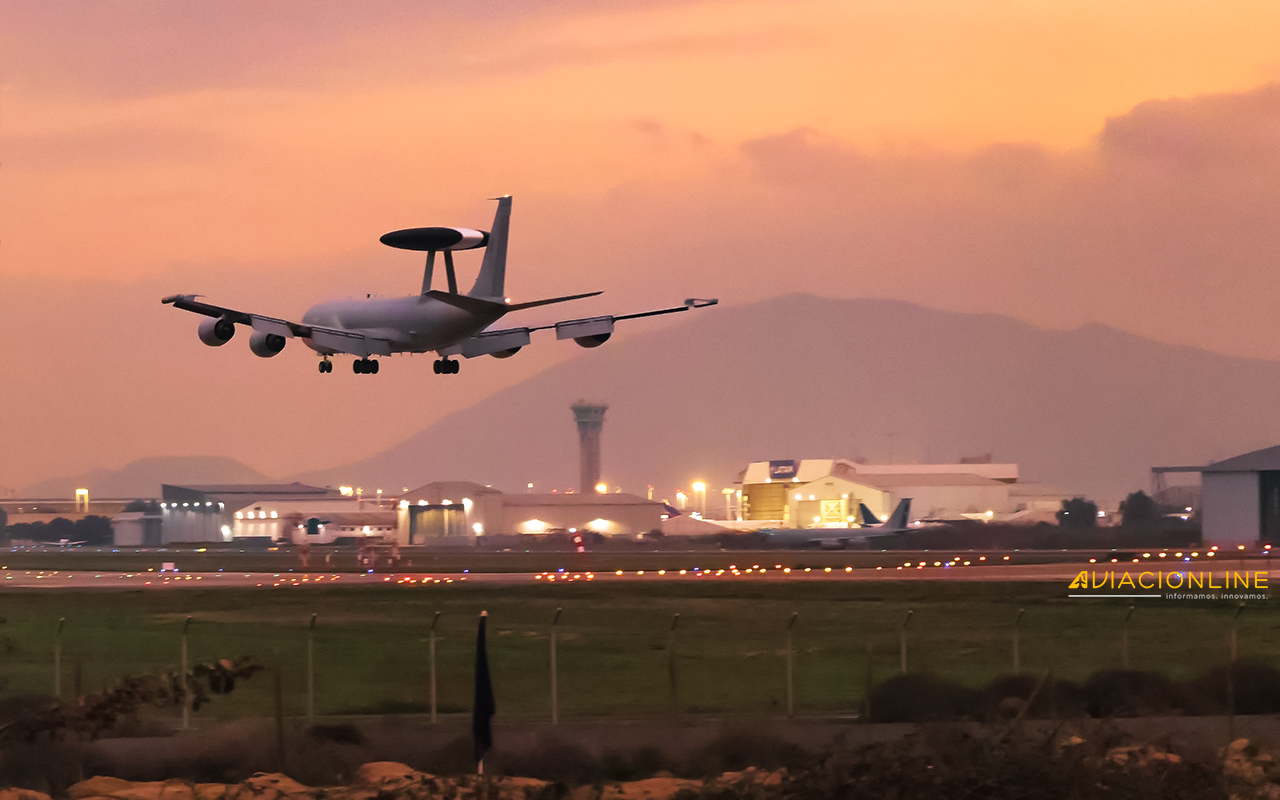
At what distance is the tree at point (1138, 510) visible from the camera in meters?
157

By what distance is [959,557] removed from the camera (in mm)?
118875

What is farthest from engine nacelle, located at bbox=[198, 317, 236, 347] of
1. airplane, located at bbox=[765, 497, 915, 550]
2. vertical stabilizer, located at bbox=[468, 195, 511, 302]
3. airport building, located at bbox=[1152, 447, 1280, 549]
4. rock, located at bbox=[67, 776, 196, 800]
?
airplane, located at bbox=[765, 497, 915, 550]

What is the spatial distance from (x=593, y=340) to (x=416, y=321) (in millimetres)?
12899

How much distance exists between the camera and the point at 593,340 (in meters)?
46.5

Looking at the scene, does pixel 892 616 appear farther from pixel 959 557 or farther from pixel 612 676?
pixel 959 557

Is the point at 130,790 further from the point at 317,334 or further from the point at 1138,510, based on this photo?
the point at 1138,510

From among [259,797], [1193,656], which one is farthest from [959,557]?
[259,797]

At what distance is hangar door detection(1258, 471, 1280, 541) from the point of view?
120250 millimetres

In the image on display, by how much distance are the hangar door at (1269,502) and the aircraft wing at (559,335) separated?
8393 cm

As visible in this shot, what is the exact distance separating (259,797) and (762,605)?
4761cm

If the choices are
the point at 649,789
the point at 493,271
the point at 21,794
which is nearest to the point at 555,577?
the point at 493,271

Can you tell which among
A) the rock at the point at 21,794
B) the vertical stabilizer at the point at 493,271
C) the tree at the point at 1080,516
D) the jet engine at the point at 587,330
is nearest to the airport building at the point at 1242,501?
the tree at the point at 1080,516

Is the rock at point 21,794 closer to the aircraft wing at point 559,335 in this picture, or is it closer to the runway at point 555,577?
the aircraft wing at point 559,335

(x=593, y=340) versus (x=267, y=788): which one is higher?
(x=593, y=340)
